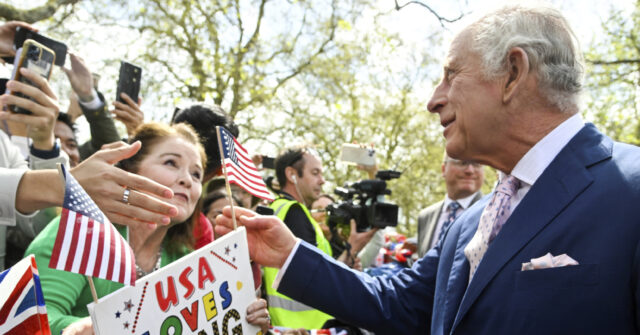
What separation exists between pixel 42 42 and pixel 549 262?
262cm

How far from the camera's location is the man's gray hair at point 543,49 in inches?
71.6

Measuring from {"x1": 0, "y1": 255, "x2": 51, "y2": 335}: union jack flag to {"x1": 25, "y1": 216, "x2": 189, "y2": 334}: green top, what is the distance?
0.56 metres

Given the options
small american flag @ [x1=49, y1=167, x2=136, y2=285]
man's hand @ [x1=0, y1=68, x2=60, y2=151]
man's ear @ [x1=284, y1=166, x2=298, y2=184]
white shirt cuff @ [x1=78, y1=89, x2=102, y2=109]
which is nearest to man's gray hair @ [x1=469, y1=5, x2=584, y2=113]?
small american flag @ [x1=49, y1=167, x2=136, y2=285]

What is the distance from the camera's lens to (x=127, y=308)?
4.93 ft

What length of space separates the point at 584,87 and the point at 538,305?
887mm

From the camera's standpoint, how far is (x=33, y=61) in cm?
239

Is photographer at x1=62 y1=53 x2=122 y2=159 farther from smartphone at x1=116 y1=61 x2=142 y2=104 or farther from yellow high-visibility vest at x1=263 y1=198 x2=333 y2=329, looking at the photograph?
yellow high-visibility vest at x1=263 y1=198 x2=333 y2=329

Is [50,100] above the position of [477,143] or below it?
below

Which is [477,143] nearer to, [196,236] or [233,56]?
[196,236]

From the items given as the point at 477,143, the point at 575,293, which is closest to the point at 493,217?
the point at 477,143

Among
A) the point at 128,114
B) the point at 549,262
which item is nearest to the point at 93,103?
the point at 128,114

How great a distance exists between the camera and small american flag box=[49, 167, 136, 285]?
1.31m

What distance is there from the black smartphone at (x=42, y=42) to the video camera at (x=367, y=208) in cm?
250

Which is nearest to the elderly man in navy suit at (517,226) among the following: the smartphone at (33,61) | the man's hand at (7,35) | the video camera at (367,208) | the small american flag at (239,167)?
the small american flag at (239,167)
